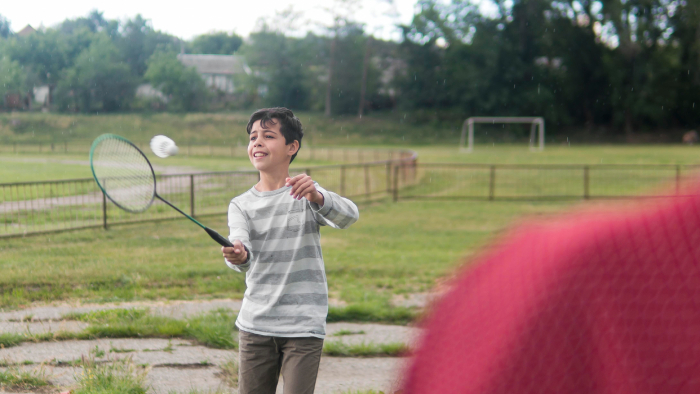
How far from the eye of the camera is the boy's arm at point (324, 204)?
250cm

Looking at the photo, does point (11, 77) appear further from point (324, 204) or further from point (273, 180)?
point (324, 204)

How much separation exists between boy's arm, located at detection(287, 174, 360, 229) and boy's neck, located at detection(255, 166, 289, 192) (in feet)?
0.63

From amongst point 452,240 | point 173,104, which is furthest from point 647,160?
point 452,240

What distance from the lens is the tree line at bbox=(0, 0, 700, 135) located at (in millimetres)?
56594

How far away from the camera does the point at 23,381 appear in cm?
396

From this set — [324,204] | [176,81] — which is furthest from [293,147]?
[176,81]

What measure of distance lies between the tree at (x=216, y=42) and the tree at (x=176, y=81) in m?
1.24

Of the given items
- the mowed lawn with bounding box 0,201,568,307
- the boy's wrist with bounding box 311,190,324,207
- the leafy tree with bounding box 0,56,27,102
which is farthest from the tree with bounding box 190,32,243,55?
the boy's wrist with bounding box 311,190,324,207

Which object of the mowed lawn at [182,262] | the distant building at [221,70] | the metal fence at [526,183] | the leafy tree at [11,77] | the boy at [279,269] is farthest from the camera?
the distant building at [221,70]

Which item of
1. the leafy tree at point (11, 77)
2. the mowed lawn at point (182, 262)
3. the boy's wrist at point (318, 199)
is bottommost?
the mowed lawn at point (182, 262)

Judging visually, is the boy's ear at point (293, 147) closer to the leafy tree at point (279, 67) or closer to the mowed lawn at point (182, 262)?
the mowed lawn at point (182, 262)

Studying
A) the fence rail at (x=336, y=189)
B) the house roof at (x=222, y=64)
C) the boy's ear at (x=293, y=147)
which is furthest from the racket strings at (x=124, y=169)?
the house roof at (x=222, y=64)

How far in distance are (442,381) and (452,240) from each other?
34.6ft

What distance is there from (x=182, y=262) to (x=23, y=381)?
14.8 ft
